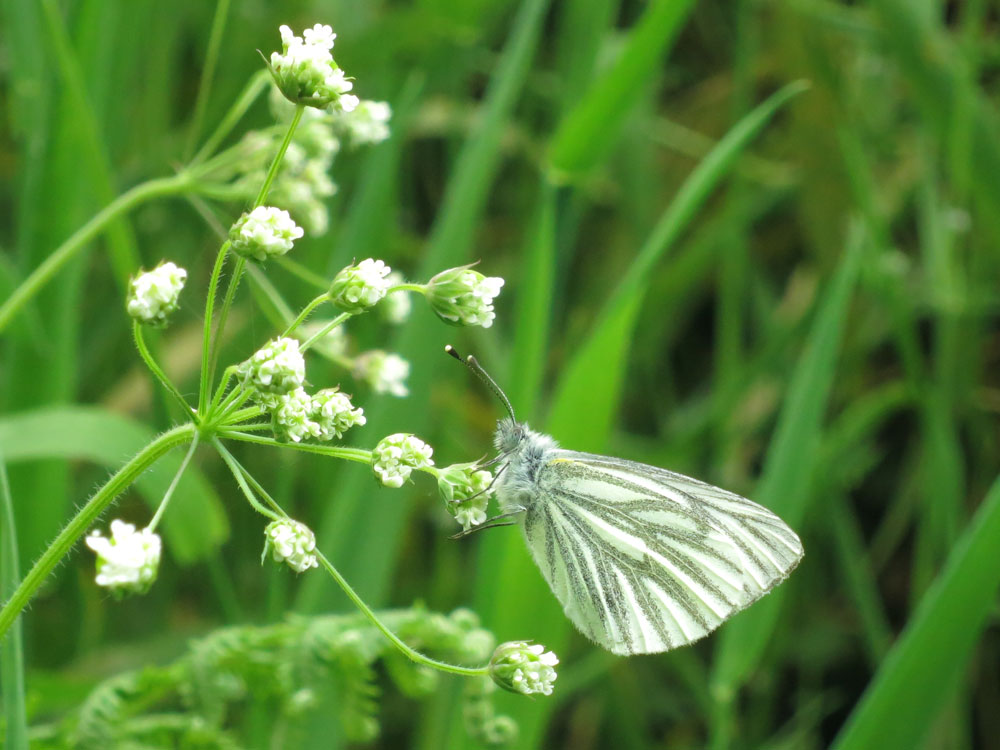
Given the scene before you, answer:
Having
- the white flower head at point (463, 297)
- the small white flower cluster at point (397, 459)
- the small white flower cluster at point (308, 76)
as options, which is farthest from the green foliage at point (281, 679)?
the small white flower cluster at point (308, 76)

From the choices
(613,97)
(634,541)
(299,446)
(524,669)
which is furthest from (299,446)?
(613,97)

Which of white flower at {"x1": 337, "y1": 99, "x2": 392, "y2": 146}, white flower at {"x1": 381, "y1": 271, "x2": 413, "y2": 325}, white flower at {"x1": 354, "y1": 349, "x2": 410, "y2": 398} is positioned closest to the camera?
white flower at {"x1": 354, "y1": 349, "x2": 410, "y2": 398}

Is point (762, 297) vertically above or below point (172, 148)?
below

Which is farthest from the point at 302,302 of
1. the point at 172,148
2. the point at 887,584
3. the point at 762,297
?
the point at 887,584

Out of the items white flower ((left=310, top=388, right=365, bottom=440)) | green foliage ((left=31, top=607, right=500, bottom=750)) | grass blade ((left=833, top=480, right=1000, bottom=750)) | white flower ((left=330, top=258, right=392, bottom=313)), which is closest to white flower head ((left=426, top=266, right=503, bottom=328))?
white flower ((left=330, top=258, right=392, bottom=313))

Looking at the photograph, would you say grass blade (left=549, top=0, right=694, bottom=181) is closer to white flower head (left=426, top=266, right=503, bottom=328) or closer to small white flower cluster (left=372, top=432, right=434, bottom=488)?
white flower head (left=426, top=266, right=503, bottom=328)

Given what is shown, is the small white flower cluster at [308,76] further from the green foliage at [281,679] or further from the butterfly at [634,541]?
the green foliage at [281,679]

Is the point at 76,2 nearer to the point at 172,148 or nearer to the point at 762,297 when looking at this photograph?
the point at 172,148
